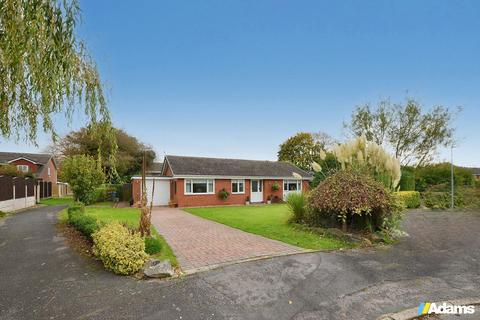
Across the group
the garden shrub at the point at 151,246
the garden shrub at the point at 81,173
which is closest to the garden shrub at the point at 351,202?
the garden shrub at the point at 151,246

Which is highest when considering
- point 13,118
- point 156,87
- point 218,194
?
point 156,87

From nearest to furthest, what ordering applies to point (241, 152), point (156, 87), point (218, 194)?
1. point (156, 87)
2. point (218, 194)
3. point (241, 152)

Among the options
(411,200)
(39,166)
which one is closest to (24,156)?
(39,166)

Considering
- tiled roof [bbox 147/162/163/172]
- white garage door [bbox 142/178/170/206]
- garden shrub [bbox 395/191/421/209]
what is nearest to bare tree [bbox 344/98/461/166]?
garden shrub [bbox 395/191/421/209]

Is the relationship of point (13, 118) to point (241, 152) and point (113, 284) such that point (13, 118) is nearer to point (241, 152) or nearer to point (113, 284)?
point (113, 284)

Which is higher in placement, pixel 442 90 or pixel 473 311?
pixel 442 90

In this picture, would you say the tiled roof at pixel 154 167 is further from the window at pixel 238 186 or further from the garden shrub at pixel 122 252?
the garden shrub at pixel 122 252

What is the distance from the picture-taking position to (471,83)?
13.7 m

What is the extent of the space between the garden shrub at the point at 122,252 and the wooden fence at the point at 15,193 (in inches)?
671

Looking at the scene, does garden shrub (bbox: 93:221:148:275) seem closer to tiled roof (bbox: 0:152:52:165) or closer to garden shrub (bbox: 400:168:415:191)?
garden shrub (bbox: 400:168:415:191)

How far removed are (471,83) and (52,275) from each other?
63.4 ft

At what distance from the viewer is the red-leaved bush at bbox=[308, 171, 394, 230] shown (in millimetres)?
8250

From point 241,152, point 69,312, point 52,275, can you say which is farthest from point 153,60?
point 241,152

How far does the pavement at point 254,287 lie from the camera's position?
398 cm
